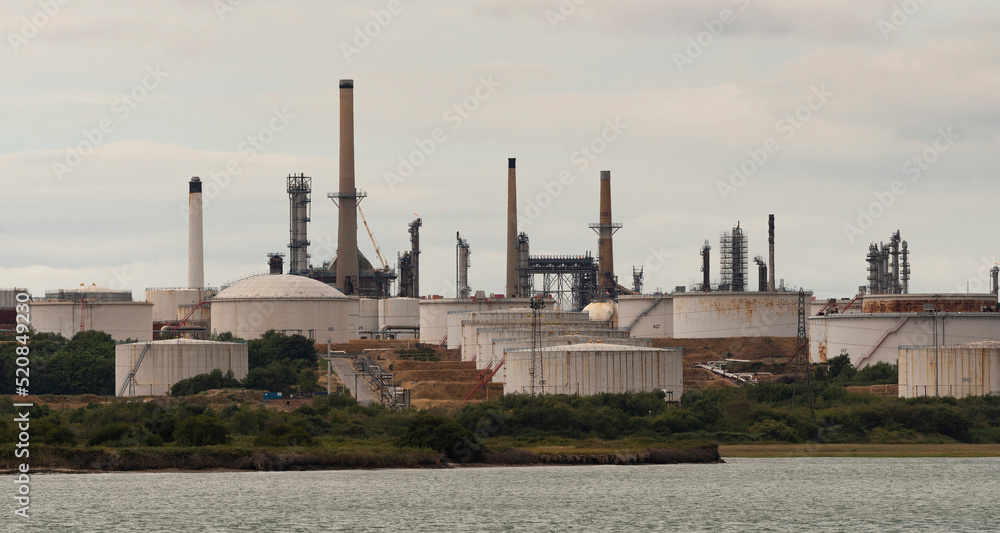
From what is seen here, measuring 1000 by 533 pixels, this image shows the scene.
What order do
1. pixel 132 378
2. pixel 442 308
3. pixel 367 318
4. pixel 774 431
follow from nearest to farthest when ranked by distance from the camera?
pixel 774 431
pixel 132 378
pixel 442 308
pixel 367 318

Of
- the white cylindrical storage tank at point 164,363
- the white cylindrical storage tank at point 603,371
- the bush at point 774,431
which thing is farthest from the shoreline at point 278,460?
the white cylindrical storage tank at point 164,363

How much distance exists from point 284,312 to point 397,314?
30.1 meters

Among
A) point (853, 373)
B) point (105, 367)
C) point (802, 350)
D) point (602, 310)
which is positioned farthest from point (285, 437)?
point (602, 310)

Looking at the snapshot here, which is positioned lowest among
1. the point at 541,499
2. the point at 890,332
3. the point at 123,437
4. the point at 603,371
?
the point at 541,499

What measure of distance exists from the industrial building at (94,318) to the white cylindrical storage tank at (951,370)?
69.1 metres

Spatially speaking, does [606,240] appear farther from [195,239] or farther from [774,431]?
[774,431]

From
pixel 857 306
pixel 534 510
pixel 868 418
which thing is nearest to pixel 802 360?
pixel 857 306

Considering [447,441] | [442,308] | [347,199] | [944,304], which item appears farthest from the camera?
[442,308]

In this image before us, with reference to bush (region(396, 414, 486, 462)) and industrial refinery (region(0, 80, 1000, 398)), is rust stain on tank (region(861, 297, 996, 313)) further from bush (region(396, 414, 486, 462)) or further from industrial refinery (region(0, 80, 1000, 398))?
bush (region(396, 414, 486, 462))

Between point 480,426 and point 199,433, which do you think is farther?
point 480,426

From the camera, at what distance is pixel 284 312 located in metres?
143

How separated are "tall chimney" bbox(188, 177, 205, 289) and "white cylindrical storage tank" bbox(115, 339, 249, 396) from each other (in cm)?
3360

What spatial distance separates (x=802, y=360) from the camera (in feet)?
437

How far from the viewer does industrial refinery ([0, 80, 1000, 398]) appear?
355ft
